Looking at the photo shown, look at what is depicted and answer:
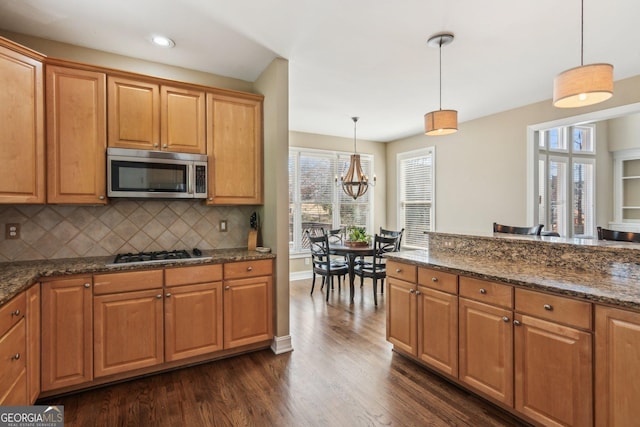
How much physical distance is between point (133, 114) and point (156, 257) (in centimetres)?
123

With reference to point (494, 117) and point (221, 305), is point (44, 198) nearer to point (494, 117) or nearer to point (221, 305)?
point (221, 305)

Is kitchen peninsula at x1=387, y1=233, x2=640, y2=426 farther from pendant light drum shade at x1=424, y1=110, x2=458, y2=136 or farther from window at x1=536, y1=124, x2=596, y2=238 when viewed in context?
window at x1=536, y1=124, x2=596, y2=238

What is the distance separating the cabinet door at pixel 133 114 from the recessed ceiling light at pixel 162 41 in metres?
0.34

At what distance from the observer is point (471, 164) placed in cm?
508

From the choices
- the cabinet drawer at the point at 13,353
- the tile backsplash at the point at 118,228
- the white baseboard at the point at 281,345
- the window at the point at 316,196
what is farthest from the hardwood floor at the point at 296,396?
the window at the point at 316,196

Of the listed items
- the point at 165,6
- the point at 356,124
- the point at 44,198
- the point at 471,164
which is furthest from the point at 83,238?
the point at 471,164

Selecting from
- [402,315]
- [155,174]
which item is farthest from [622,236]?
[155,174]

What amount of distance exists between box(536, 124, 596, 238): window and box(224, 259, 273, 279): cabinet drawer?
4.39m

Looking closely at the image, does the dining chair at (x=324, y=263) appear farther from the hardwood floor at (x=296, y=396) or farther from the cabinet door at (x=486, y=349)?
the cabinet door at (x=486, y=349)

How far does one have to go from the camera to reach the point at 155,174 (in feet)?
8.96

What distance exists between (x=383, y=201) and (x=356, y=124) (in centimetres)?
213

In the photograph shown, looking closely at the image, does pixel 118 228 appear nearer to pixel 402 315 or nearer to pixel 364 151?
pixel 402 315

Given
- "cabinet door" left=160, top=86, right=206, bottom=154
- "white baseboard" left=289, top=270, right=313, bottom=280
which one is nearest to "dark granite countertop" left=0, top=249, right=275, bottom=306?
"cabinet door" left=160, top=86, right=206, bottom=154

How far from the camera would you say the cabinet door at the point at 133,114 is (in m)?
2.60
